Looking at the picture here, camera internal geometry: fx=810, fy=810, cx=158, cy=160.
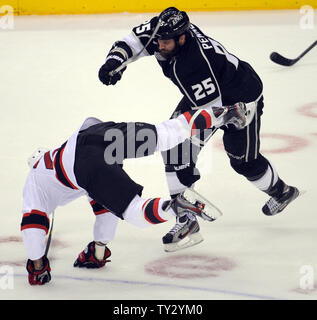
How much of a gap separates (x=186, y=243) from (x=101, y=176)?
2.58 ft

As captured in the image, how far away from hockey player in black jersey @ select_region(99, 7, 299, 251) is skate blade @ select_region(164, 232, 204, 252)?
1 cm

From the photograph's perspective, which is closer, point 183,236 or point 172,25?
point 172,25

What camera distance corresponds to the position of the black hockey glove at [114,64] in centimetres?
362

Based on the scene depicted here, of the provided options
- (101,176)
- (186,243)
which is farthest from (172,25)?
(186,243)

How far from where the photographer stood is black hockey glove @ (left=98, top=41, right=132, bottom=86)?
3617 millimetres

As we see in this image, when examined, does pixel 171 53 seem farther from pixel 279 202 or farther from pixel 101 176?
pixel 279 202

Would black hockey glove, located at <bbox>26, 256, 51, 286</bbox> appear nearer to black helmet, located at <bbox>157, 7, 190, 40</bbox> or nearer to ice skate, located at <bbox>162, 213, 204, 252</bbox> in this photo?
ice skate, located at <bbox>162, 213, 204, 252</bbox>

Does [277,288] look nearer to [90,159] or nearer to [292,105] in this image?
[90,159]

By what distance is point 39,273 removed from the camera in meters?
3.27

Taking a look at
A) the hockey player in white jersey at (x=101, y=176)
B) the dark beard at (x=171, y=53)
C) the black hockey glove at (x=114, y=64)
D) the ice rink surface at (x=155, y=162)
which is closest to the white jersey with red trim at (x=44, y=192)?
the hockey player in white jersey at (x=101, y=176)

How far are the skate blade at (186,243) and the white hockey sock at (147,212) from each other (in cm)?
59

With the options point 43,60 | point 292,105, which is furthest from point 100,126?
point 43,60

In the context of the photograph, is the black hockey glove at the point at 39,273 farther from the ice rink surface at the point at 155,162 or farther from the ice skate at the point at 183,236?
the ice skate at the point at 183,236

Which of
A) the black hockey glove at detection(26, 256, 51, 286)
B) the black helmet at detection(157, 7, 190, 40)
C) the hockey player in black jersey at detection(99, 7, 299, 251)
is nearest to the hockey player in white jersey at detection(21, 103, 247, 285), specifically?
the black hockey glove at detection(26, 256, 51, 286)
